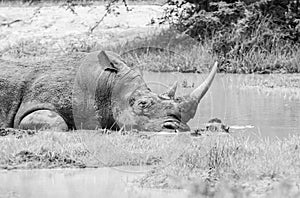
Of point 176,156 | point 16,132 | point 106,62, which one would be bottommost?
point 16,132

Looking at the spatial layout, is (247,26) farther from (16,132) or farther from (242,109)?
(16,132)

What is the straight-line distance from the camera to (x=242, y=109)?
11531 millimetres

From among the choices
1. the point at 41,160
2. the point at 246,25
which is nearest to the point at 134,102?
the point at 41,160

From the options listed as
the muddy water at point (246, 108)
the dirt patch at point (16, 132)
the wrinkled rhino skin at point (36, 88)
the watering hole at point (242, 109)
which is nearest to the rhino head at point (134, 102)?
the wrinkled rhino skin at point (36, 88)

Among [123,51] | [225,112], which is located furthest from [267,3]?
[225,112]

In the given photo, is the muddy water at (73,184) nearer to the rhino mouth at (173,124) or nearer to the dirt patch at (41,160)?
the dirt patch at (41,160)

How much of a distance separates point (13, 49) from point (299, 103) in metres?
9.67

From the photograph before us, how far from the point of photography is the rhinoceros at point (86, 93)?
366 inches

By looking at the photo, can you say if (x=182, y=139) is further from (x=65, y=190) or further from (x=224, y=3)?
(x=224, y=3)

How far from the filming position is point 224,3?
18.8 meters

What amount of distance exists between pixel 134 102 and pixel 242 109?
2613 millimetres

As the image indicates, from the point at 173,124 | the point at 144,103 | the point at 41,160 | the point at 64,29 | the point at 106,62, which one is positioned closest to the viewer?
the point at 41,160

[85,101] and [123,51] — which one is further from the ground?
[85,101]

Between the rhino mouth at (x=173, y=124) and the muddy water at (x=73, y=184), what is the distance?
5.70 feet
